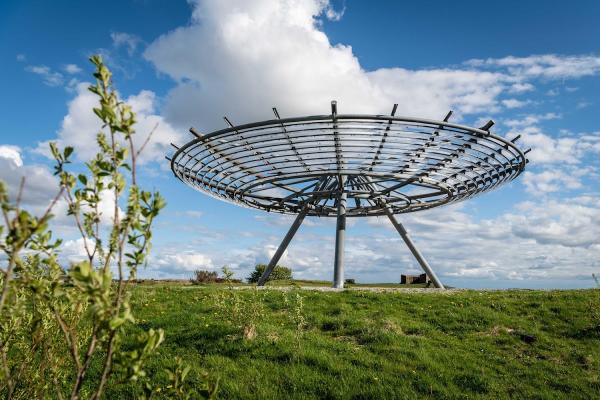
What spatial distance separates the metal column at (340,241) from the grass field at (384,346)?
5742 mm

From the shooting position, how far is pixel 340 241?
1983cm

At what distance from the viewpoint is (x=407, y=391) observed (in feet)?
24.8

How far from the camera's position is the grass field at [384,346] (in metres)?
7.75

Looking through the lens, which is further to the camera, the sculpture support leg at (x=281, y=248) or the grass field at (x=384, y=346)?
the sculpture support leg at (x=281, y=248)

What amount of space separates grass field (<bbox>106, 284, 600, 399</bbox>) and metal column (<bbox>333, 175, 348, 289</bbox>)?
5742 millimetres

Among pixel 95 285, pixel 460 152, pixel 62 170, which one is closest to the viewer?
pixel 95 285

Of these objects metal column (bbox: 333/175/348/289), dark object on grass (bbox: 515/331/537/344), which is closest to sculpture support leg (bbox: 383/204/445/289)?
metal column (bbox: 333/175/348/289)

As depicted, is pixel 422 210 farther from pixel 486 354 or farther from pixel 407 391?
pixel 407 391

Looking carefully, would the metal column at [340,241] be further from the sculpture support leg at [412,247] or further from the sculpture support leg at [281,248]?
the sculpture support leg at [412,247]

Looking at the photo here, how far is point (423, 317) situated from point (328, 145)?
20.5ft

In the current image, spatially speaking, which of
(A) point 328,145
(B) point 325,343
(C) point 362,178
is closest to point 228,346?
(B) point 325,343

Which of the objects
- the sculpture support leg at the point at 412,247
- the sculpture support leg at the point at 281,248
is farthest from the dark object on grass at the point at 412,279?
the sculpture support leg at the point at 281,248

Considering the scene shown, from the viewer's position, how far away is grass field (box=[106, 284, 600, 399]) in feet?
25.4

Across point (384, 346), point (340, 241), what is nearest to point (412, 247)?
point (340, 241)
